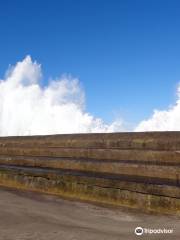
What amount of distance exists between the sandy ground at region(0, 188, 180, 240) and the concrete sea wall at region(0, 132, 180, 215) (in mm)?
436

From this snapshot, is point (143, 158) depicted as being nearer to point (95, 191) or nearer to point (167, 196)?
point (95, 191)

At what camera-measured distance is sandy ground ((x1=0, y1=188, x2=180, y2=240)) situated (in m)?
4.30

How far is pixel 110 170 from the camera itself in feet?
26.4

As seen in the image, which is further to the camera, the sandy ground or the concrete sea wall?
the concrete sea wall

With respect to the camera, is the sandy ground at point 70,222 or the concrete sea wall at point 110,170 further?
the concrete sea wall at point 110,170

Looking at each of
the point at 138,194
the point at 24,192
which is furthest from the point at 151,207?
the point at 24,192

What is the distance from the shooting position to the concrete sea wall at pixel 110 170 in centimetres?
605

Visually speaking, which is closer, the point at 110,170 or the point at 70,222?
the point at 70,222

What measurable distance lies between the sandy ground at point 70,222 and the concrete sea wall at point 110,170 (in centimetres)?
44

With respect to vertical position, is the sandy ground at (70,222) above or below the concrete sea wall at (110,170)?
below

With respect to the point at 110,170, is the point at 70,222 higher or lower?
lower

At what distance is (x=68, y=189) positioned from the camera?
746cm

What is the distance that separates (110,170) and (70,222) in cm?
308

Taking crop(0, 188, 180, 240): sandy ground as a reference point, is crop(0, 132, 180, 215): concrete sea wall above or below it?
above
